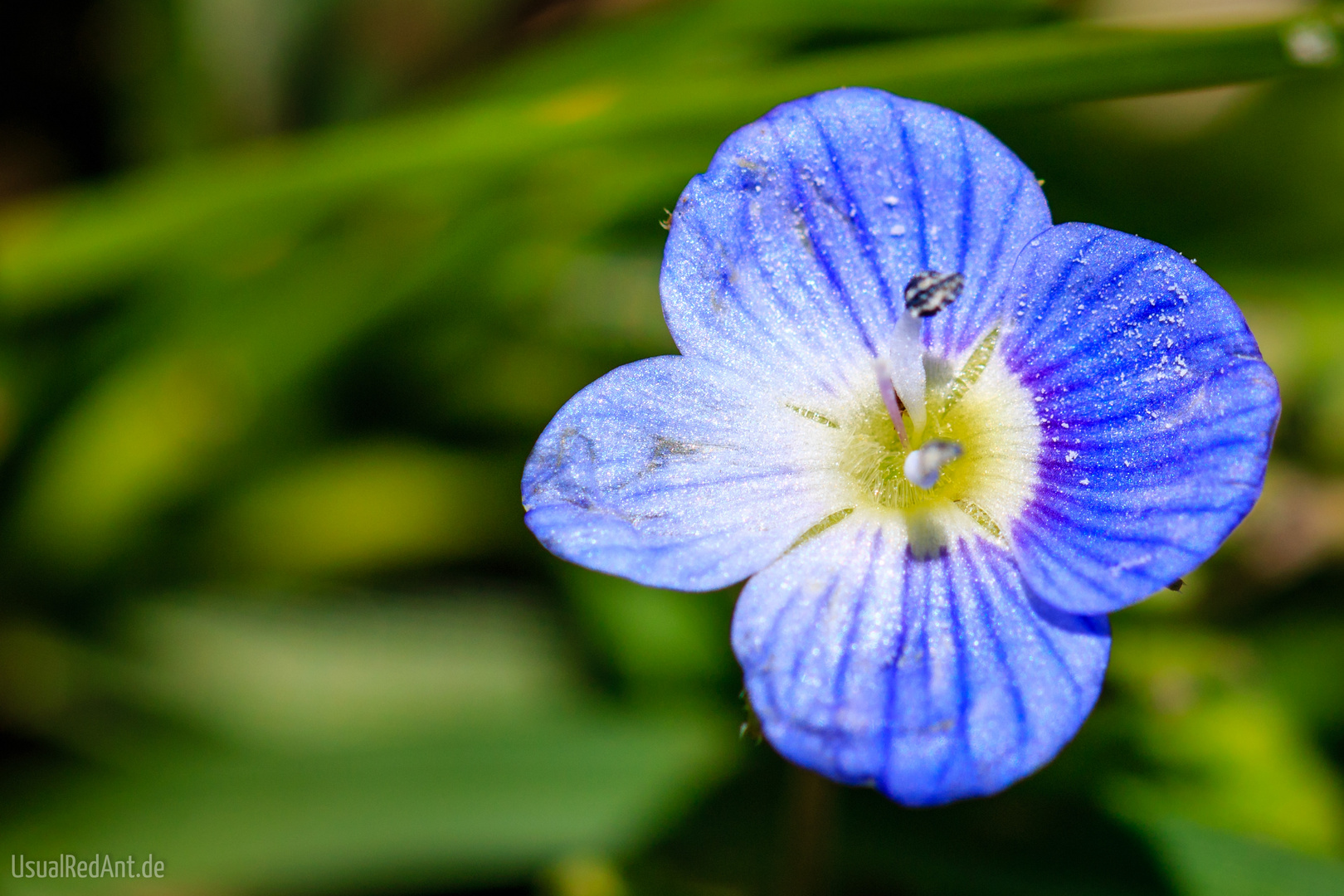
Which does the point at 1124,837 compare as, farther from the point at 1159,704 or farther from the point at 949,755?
the point at 949,755

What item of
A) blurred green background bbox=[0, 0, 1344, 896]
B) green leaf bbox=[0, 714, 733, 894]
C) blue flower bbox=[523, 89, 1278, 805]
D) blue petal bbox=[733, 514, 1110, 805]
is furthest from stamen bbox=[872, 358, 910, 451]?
green leaf bbox=[0, 714, 733, 894]

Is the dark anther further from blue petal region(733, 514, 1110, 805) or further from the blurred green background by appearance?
the blurred green background

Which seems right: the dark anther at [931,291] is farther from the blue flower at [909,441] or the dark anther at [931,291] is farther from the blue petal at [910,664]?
the blue petal at [910,664]

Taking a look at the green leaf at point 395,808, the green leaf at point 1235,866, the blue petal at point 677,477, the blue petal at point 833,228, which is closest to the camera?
the blue petal at point 677,477

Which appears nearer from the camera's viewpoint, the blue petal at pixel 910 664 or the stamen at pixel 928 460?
the blue petal at pixel 910 664

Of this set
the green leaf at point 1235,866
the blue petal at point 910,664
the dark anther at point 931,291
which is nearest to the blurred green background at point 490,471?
the green leaf at point 1235,866

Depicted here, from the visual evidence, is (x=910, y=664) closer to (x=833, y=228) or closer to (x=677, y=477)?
(x=677, y=477)

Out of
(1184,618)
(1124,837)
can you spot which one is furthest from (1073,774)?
(1184,618)

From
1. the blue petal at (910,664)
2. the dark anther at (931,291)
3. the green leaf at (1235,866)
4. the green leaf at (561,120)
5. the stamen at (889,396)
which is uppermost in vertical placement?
the green leaf at (561,120)
